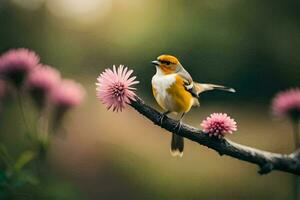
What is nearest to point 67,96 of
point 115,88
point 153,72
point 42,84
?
point 42,84

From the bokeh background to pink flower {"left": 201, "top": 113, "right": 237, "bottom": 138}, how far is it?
1.39 meters

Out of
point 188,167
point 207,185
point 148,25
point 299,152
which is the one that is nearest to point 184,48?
point 148,25

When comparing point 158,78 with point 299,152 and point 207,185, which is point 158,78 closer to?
point 299,152

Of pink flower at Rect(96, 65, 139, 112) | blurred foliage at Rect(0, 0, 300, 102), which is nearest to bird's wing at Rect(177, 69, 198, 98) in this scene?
pink flower at Rect(96, 65, 139, 112)

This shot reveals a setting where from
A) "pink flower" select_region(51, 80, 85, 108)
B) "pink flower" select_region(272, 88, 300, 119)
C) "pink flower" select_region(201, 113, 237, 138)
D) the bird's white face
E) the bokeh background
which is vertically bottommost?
"pink flower" select_region(201, 113, 237, 138)

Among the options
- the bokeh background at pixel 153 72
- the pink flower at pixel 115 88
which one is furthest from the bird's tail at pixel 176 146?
the bokeh background at pixel 153 72

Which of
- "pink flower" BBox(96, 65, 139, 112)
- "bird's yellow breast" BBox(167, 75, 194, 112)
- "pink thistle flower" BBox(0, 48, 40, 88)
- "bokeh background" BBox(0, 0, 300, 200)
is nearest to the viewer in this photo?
"pink flower" BBox(96, 65, 139, 112)

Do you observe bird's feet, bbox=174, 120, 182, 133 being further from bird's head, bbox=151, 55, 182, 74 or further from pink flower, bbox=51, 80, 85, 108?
pink flower, bbox=51, 80, 85, 108

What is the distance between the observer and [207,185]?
2074 millimetres

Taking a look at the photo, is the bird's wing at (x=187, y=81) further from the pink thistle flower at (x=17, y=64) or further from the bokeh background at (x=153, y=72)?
the bokeh background at (x=153, y=72)

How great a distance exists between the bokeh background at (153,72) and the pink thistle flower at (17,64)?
1.21 m

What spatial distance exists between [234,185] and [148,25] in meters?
1.38

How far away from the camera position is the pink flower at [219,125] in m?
0.42

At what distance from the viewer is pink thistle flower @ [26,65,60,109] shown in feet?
2.36
